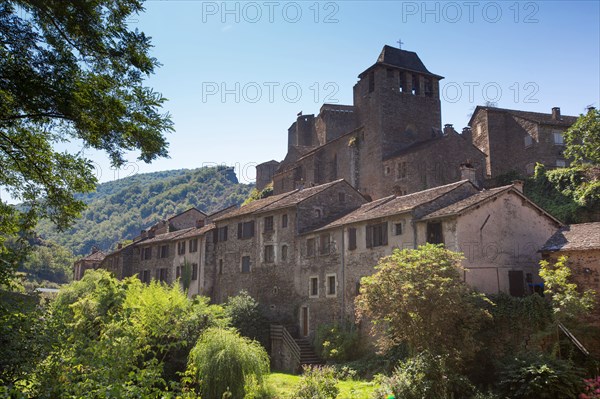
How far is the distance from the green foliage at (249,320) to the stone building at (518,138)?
80.4 ft

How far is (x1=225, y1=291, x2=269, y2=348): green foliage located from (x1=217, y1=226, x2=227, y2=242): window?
9.12 m

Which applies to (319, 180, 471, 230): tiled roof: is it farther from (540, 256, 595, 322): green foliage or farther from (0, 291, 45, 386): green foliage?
(0, 291, 45, 386): green foliage

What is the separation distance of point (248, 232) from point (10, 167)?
2768 cm

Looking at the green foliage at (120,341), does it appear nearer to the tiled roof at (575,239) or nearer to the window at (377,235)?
the window at (377,235)

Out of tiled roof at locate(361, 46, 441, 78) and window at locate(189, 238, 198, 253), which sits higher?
tiled roof at locate(361, 46, 441, 78)

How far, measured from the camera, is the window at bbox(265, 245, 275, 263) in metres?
36.2

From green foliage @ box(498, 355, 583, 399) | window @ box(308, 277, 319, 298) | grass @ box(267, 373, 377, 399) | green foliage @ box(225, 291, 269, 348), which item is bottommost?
grass @ box(267, 373, 377, 399)

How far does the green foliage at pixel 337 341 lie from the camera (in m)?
27.4

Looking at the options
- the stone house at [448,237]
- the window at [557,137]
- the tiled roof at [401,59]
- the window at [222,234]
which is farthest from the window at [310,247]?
the window at [557,137]

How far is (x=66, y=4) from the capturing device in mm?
9742

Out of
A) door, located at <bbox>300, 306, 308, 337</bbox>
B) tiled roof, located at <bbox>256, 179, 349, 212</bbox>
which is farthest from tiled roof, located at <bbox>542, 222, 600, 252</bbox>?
tiled roof, located at <bbox>256, 179, 349, 212</bbox>

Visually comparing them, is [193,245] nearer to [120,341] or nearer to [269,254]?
[269,254]

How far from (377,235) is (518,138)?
2546 cm

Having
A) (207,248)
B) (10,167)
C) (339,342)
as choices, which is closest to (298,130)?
(207,248)
